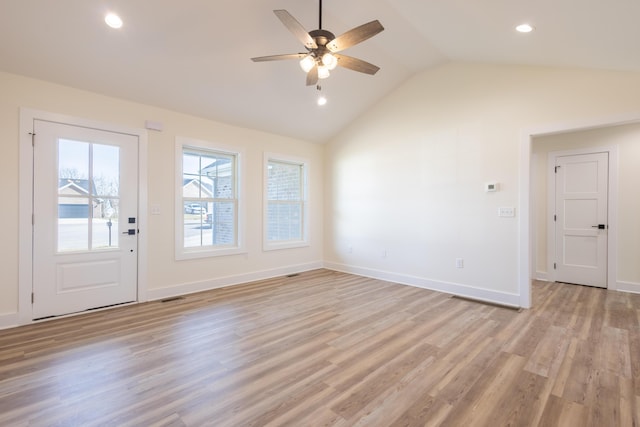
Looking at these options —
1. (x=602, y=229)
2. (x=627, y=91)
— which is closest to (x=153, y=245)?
(x=627, y=91)

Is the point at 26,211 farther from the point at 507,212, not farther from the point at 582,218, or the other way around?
the point at 582,218

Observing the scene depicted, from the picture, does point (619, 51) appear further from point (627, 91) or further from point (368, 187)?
point (368, 187)

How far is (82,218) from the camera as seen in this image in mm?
3619

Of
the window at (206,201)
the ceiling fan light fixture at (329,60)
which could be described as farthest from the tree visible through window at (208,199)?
the ceiling fan light fixture at (329,60)

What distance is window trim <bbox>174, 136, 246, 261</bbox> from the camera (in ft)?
14.4

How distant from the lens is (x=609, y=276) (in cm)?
475

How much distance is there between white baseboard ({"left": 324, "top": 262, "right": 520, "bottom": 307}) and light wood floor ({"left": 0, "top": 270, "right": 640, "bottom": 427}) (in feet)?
0.96

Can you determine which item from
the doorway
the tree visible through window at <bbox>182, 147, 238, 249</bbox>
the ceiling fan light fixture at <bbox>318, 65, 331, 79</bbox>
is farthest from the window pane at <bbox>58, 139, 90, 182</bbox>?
the doorway

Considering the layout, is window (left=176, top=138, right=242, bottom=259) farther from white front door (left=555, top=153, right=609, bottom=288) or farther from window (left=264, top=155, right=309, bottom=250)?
white front door (left=555, top=153, right=609, bottom=288)

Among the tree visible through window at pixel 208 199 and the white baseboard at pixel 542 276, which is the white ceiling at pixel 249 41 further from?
the white baseboard at pixel 542 276

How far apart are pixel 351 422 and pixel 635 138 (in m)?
5.77

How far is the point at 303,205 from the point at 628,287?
213 inches

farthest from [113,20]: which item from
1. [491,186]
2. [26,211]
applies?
[491,186]

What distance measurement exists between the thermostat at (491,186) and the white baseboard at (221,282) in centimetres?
351
